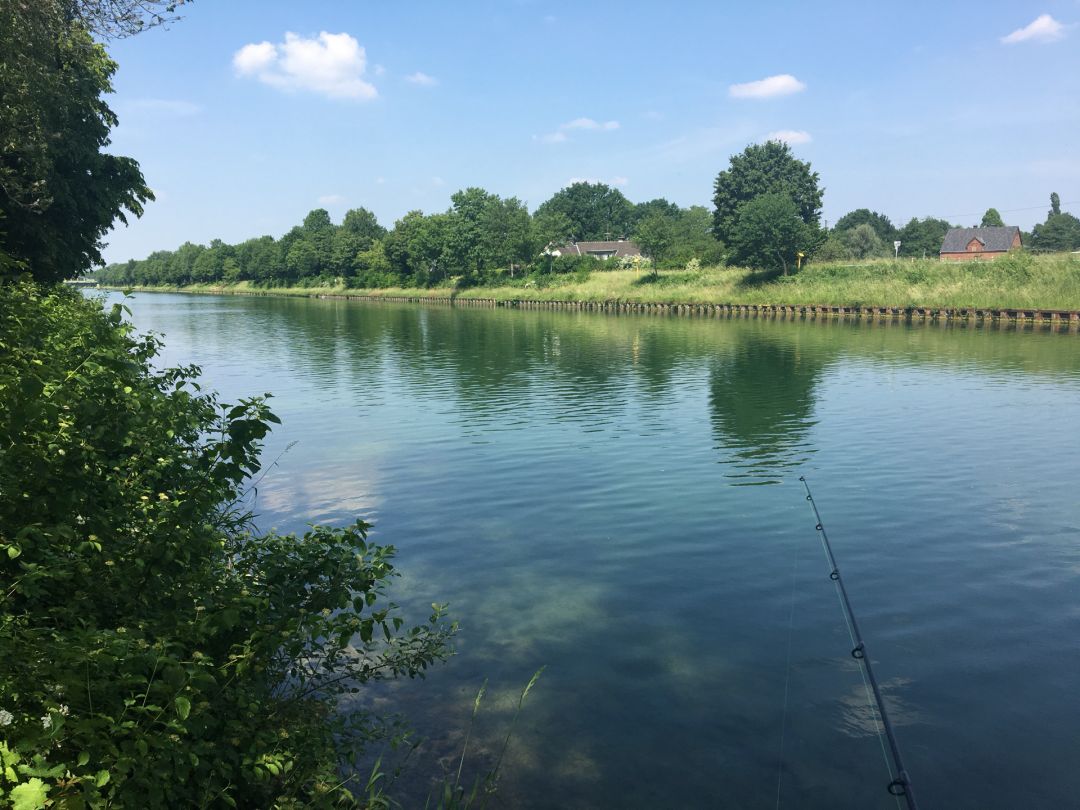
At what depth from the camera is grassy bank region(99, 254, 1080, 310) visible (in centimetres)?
5938

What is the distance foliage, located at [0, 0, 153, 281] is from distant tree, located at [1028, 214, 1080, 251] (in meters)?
168

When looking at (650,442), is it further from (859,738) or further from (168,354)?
(168,354)

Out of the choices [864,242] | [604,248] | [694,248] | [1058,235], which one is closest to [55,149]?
[694,248]

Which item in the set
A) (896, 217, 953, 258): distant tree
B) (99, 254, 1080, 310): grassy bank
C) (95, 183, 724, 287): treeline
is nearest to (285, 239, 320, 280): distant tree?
(95, 183, 724, 287): treeline

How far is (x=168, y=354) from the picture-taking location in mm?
46531

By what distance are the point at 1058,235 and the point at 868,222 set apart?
43.1m

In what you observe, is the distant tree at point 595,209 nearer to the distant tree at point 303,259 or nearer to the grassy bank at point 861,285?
the distant tree at point 303,259

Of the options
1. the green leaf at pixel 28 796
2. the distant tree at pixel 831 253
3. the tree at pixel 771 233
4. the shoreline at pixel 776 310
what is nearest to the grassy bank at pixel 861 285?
the shoreline at pixel 776 310

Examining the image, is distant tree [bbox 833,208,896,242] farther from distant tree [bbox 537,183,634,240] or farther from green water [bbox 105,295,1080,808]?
green water [bbox 105,295,1080,808]

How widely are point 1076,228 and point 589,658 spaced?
635ft

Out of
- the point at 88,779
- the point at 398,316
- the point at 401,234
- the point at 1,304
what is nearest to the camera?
the point at 88,779

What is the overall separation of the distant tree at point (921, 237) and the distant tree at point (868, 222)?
12679mm

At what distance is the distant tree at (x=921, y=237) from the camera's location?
15425 cm

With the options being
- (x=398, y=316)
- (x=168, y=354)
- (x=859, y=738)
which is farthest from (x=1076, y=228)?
(x=859, y=738)
